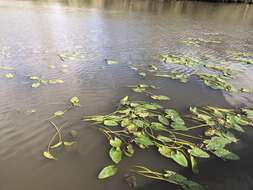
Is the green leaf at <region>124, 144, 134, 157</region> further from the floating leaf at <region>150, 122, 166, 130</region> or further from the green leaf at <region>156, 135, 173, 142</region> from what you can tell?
the floating leaf at <region>150, 122, 166, 130</region>

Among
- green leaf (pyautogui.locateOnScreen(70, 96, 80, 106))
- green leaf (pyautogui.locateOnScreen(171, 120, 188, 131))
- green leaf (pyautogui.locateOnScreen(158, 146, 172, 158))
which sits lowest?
green leaf (pyautogui.locateOnScreen(70, 96, 80, 106))

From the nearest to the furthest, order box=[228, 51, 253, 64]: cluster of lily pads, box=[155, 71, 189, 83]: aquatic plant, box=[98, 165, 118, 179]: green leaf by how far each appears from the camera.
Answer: box=[98, 165, 118, 179]: green leaf < box=[155, 71, 189, 83]: aquatic plant < box=[228, 51, 253, 64]: cluster of lily pads

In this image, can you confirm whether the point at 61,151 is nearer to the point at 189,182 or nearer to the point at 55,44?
the point at 189,182

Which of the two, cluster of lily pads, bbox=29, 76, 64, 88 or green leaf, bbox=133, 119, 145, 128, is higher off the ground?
green leaf, bbox=133, 119, 145, 128

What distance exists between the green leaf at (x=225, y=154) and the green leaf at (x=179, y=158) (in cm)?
46

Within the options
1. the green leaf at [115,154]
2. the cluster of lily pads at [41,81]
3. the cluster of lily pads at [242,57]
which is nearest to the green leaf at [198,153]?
the green leaf at [115,154]

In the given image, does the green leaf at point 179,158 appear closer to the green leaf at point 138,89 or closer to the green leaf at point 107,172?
the green leaf at point 107,172

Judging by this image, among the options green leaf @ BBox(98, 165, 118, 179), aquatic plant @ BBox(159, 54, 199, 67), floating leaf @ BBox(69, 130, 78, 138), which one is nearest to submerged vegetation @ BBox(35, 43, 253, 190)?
green leaf @ BBox(98, 165, 118, 179)

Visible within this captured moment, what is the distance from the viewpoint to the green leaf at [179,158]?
8.02 ft

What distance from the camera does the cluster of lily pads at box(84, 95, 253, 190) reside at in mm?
2449

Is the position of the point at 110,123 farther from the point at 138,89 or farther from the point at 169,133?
the point at 138,89

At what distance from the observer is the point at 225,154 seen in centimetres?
263

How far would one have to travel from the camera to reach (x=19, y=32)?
828 centimetres

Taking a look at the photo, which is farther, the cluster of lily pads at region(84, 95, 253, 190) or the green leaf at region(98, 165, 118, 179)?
the cluster of lily pads at region(84, 95, 253, 190)
